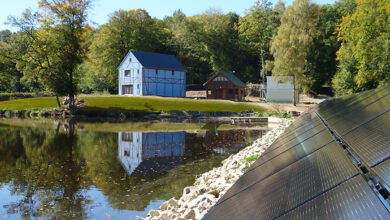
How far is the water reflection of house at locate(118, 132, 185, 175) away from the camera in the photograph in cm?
1219

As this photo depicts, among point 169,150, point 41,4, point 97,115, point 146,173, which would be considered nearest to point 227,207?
point 146,173

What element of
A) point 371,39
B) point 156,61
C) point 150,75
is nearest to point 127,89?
point 150,75

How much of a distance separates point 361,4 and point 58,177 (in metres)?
28.4

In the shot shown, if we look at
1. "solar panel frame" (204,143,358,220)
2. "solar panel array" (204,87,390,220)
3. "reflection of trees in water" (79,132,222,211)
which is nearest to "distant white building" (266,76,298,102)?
"reflection of trees in water" (79,132,222,211)

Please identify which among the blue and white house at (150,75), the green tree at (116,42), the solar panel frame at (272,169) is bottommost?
the solar panel frame at (272,169)

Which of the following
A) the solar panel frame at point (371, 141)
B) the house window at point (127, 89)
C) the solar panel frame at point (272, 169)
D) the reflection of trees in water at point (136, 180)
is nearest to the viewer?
the solar panel frame at point (371, 141)

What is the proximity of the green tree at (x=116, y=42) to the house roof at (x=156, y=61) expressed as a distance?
883 centimetres

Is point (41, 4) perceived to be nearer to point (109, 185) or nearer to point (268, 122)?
point (268, 122)

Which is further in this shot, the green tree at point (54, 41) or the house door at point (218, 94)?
the house door at point (218, 94)

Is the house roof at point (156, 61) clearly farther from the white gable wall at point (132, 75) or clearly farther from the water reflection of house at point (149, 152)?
the water reflection of house at point (149, 152)

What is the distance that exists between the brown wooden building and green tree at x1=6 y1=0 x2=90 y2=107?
75.7 feet

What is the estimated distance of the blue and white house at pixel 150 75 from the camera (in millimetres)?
54006

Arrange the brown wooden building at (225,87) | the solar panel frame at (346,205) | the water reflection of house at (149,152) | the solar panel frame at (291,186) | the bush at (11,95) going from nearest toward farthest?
the solar panel frame at (346,205), the solar panel frame at (291,186), the water reflection of house at (149,152), the brown wooden building at (225,87), the bush at (11,95)

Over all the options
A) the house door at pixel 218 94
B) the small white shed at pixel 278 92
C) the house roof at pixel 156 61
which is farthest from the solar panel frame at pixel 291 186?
the house door at pixel 218 94
